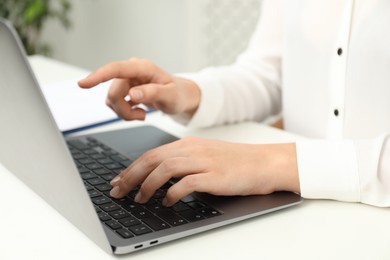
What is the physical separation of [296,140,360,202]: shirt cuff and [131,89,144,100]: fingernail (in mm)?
230

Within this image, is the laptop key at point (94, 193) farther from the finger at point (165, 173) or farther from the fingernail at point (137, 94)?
the fingernail at point (137, 94)

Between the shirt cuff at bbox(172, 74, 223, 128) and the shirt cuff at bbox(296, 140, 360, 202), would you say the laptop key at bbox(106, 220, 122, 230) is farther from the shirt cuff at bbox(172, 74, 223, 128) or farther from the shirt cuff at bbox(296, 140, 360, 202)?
the shirt cuff at bbox(172, 74, 223, 128)

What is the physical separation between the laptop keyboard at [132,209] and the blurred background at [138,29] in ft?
5.14

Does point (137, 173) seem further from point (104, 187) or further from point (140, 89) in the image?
point (140, 89)

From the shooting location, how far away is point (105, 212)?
0.63 metres

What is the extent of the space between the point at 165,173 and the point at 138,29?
2.25 meters

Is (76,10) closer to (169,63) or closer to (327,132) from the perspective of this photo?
(169,63)

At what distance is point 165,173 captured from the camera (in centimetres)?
66

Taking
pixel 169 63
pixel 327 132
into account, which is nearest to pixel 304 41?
pixel 327 132

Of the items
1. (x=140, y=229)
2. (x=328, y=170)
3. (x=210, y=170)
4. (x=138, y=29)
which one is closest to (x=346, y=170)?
(x=328, y=170)

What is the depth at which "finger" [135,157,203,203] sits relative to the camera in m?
0.65

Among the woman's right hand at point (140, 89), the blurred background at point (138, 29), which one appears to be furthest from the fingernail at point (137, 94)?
the blurred background at point (138, 29)

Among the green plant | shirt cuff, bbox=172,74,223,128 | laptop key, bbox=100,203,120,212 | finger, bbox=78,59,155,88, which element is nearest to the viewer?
laptop key, bbox=100,203,120,212

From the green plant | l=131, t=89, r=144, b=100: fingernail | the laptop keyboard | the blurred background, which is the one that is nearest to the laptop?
the laptop keyboard
